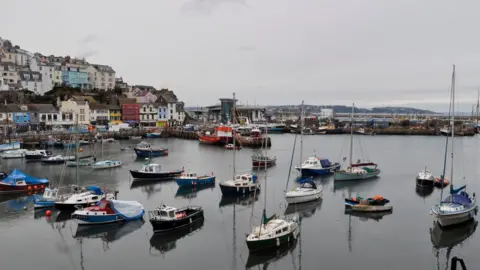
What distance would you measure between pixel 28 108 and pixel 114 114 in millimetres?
17247

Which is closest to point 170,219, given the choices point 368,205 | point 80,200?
point 80,200

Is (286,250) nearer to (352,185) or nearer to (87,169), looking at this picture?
(352,185)

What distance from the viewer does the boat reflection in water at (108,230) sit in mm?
19580

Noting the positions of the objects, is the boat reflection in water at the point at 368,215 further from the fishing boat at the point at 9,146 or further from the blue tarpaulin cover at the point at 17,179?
the fishing boat at the point at 9,146

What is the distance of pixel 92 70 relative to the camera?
94.9 m

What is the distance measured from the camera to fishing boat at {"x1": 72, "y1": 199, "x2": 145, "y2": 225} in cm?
2091

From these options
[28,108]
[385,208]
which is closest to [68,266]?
[385,208]

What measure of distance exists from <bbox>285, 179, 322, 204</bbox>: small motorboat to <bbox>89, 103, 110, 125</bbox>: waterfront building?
2269 inches

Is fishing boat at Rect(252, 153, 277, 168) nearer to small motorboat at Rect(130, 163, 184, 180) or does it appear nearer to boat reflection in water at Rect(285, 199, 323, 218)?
small motorboat at Rect(130, 163, 184, 180)

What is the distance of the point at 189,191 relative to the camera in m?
29.2

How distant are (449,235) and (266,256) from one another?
9097mm

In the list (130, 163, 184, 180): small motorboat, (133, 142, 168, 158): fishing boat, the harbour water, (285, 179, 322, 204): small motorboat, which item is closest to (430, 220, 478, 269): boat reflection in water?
the harbour water

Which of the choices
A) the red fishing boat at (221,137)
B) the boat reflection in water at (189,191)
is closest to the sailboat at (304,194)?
the boat reflection in water at (189,191)

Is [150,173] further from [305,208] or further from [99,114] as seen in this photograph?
[99,114]
